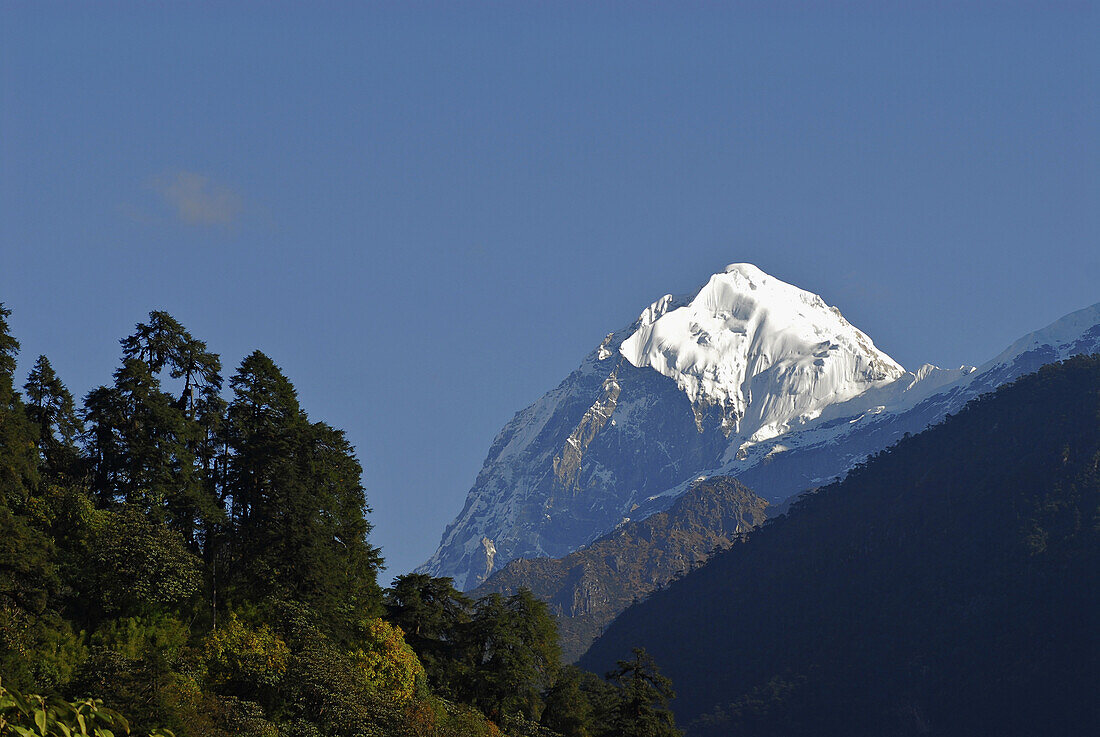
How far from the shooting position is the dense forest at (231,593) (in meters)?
56.6

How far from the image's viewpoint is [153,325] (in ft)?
240

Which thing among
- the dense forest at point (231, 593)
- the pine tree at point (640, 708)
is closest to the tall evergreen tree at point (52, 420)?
the dense forest at point (231, 593)

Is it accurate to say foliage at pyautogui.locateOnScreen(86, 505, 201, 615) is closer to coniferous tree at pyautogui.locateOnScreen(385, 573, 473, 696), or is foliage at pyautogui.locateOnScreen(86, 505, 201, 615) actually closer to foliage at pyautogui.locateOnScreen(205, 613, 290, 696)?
foliage at pyautogui.locateOnScreen(205, 613, 290, 696)

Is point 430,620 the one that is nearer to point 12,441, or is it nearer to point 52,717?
point 12,441

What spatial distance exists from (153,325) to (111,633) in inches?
770

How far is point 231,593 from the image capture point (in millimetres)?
69188

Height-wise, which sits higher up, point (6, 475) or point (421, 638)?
point (6, 475)

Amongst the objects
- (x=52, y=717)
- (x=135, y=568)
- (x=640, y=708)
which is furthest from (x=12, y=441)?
(x=52, y=717)

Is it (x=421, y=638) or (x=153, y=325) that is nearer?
(x=153, y=325)

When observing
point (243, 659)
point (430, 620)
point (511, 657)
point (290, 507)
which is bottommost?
point (511, 657)

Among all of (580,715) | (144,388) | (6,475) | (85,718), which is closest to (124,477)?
(144,388)

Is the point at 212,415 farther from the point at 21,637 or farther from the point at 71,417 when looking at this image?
the point at 21,637

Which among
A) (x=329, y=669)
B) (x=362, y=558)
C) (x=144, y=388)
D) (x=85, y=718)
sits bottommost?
(x=85, y=718)

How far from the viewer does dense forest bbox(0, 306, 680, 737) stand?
2228 inches
